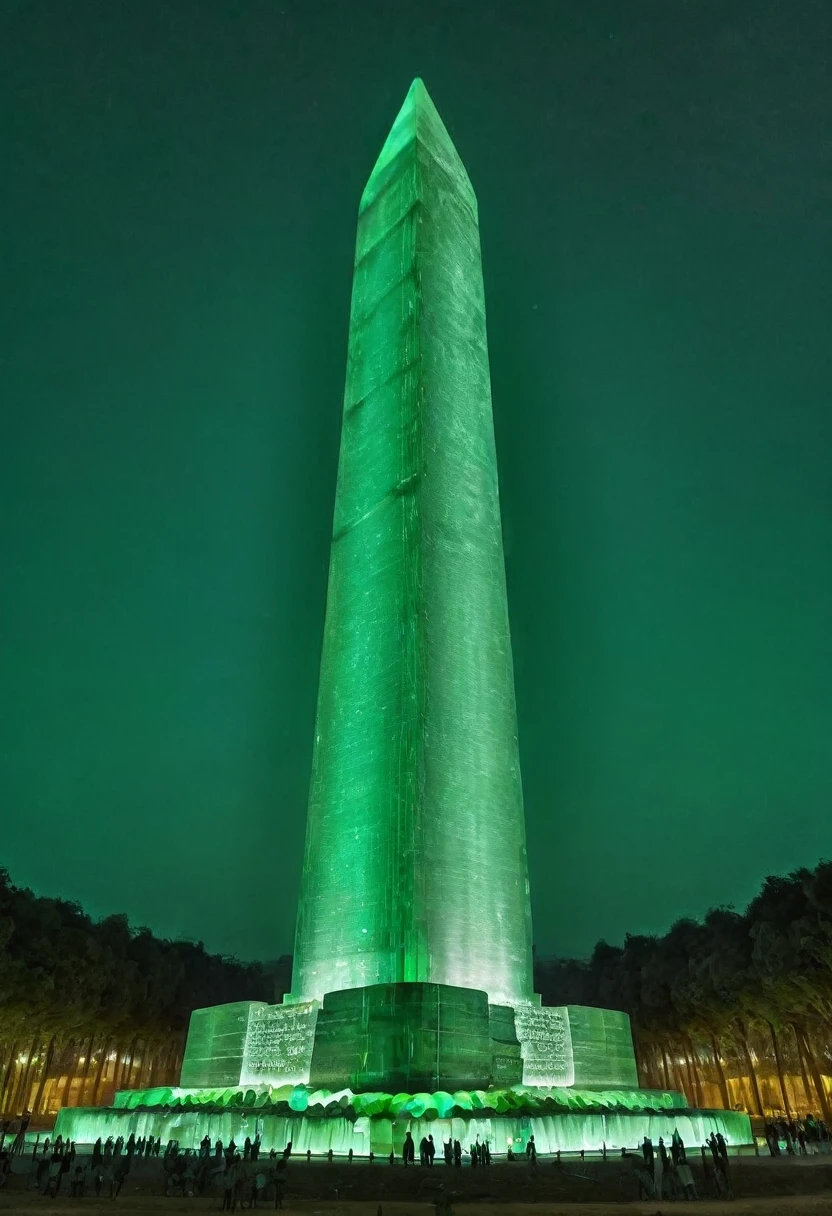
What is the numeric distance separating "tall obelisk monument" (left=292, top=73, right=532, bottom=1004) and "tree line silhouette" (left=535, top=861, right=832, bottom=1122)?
1305 centimetres

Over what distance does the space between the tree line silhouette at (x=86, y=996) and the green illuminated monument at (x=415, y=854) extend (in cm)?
1229

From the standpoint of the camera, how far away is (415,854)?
18.2 metres

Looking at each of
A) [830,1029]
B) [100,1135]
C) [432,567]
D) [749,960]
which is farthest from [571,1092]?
[749,960]

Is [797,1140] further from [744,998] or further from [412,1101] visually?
[744,998]

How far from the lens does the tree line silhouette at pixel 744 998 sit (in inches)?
1163

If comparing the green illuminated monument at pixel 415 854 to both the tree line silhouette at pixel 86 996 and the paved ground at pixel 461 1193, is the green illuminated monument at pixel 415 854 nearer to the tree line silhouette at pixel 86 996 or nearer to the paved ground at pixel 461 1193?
the paved ground at pixel 461 1193

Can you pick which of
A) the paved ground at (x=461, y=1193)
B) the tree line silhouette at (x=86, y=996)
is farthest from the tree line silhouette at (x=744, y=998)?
the tree line silhouette at (x=86, y=996)

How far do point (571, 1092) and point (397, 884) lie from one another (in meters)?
4.75

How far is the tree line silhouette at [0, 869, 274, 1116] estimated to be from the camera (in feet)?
96.4

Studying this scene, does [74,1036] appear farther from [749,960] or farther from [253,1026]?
[749,960]

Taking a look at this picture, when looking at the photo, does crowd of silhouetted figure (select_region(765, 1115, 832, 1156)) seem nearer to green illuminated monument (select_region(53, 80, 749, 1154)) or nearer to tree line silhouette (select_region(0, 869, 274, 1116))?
green illuminated monument (select_region(53, 80, 749, 1154))

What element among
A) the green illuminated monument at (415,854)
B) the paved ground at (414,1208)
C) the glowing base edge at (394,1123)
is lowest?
the paved ground at (414,1208)

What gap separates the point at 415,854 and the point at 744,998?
22951mm

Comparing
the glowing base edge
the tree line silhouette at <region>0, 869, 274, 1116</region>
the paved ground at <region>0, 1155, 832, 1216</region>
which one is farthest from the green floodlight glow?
the tree line silhouette at <region>0, 869, 274, 1116</region>
